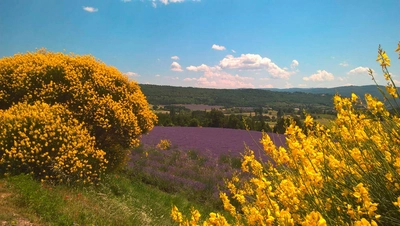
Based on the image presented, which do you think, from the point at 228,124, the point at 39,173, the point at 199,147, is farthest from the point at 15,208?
the point at 228,124

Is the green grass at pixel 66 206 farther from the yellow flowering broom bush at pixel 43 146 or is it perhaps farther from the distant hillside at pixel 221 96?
the distant hillside at pixel 221 96

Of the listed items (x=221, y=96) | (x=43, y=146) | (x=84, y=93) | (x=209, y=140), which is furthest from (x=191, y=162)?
(x=221, y=96)

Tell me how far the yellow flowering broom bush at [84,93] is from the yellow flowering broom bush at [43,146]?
2.46ft

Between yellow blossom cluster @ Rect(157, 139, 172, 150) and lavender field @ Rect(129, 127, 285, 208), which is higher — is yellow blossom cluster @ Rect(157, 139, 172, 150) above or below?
Answer: above

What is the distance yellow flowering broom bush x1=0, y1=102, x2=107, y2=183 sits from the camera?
5.69 metres

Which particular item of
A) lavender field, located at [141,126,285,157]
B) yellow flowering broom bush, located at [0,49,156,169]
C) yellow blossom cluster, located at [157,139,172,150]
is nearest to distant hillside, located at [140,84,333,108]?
lavender field, located at [141,126,285,157]

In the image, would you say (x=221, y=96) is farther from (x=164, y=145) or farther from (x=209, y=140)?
(x=164, y=145)

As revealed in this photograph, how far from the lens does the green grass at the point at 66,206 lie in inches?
176

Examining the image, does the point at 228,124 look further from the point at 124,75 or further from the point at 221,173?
the point at 124,75

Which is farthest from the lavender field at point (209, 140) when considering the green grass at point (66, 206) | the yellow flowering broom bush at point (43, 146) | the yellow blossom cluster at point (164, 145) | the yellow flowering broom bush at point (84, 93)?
the yellow flowering broom bush at point (43, 146)

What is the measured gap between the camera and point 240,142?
15.6 meters

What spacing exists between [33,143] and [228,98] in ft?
263

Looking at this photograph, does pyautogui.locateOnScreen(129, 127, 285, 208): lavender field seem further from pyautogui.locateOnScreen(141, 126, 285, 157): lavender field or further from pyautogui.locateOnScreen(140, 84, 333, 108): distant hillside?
pyautogui.locateOnScreen(140, 84, 333, 108): distant hillside

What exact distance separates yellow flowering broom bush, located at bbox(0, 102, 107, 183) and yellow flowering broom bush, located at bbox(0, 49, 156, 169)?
750mm
